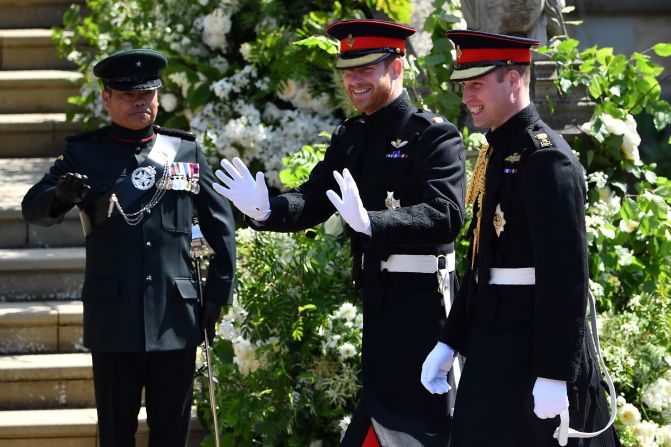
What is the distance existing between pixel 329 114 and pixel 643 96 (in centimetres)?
188

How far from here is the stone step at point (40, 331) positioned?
6.66m

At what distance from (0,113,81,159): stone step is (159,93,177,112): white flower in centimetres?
104

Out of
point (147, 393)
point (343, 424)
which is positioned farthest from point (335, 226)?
point (147, 393)

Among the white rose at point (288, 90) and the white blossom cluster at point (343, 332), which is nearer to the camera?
the white blossom cluster at point (343, 332)

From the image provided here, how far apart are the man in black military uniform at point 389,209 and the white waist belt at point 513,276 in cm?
45

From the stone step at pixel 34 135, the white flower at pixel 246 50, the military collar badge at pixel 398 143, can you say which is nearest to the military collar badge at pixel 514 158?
the military collar badge at pixel 398 143

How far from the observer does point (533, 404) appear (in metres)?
3.65

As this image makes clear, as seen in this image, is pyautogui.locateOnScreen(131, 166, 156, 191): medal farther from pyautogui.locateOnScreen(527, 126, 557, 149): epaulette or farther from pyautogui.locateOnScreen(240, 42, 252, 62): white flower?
pyautogui.locateOnScreen(240, 42, 252, 62): white flower

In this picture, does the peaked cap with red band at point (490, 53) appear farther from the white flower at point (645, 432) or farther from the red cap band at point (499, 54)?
the white flower at point (645, 432)

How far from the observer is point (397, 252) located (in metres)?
4.44

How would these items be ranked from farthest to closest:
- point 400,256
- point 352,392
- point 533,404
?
point 352,392
point 400,256
point 533,404

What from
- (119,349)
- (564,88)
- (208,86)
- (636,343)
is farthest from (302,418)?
(208,86)

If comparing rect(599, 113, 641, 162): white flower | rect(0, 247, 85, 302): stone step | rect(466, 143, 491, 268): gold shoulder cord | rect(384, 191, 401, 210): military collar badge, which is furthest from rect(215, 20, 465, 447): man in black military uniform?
rect(0, 247, 85, 302): stone step

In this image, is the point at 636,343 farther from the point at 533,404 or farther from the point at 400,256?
the point at 533,404
